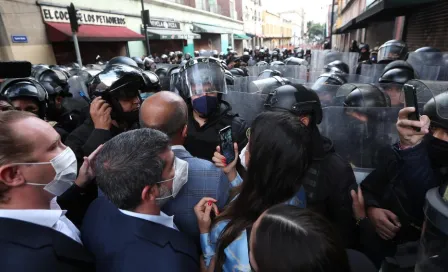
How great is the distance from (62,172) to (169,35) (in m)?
20.8

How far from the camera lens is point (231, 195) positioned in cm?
151

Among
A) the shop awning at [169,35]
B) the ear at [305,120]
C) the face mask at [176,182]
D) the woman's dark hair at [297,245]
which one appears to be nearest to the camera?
the woman's dark hair at [297,245]

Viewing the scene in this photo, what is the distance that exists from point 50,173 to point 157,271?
685 millimetres

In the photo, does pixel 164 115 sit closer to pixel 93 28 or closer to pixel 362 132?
pixel 362 132

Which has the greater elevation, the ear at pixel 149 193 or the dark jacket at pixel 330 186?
the ear at pixel 149 193

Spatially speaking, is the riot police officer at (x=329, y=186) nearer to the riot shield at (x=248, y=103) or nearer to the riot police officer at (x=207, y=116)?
the riot police officer at (x=207, y=116)

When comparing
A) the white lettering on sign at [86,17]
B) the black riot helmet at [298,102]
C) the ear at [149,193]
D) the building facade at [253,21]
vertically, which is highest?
the building facade at [253,21]

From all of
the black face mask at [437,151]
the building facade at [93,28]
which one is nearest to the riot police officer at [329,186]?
the black face mask at [437,151]

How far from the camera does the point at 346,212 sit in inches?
66.6

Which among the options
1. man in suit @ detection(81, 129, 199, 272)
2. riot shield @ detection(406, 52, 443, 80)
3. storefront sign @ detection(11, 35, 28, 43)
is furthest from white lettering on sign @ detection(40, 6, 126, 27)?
man in suit @ detection(81, 129, 199, 272)

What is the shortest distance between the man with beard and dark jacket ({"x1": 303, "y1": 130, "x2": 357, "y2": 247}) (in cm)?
16

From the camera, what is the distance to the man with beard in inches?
53.9

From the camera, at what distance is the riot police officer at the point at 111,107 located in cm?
204

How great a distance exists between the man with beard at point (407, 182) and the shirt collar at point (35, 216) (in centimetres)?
147
